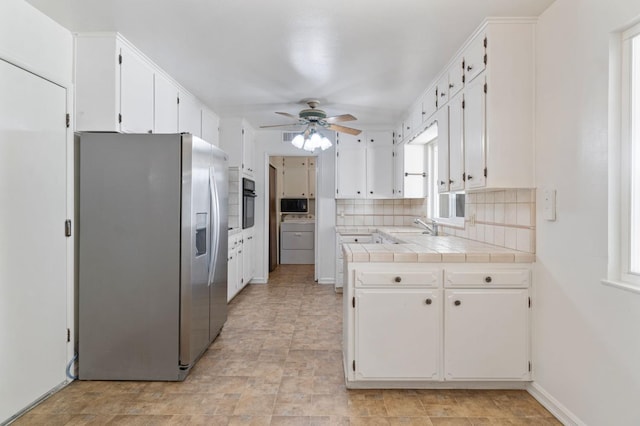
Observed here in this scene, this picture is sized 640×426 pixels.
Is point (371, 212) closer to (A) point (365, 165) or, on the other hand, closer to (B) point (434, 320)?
(A) point (365, 165)

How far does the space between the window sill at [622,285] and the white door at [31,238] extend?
121 inches

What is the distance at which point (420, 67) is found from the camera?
2.87m

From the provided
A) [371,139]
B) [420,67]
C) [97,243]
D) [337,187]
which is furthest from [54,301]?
[371,139]

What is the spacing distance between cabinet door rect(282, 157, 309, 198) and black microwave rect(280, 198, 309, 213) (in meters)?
0.09

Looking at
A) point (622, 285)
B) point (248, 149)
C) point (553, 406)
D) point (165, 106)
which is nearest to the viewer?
point (622, 285)

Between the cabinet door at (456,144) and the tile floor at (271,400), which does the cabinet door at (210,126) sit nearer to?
the tile floor at (271,400)

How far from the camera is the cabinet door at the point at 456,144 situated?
2.57 meters

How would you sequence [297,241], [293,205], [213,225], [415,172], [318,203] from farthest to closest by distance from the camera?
[293,205]
[297,241]
[318,203]
[415,172]
[213,225]

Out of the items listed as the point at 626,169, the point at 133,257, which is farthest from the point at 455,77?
the point at 133,257

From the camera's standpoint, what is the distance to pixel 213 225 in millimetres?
2793

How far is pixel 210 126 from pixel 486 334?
11.9 ft

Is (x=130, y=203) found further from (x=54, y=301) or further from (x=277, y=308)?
(x=277, y=308)

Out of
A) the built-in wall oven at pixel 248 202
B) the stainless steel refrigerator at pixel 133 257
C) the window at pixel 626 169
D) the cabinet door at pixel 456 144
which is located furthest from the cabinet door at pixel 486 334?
the built-in wall oven at pixel 248 202

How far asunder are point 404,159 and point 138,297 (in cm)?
338
